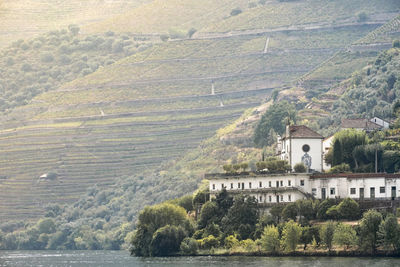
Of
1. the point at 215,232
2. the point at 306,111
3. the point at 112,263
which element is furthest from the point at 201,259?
the point at 306,111

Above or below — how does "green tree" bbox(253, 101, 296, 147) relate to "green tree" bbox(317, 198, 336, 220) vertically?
above

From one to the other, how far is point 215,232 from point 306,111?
66267mm

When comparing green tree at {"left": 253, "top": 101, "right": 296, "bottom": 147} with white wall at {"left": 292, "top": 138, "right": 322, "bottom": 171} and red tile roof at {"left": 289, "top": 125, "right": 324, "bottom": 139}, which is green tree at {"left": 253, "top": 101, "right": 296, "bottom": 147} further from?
white wall at {"left": 292, "top": 138, "right": 322, "bottom": 171}

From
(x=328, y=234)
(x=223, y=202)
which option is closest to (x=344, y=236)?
(x=328, y=234)

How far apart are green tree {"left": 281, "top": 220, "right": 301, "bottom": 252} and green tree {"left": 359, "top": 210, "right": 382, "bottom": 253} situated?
6.79 metres

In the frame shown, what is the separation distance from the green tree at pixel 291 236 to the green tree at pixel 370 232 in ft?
22.3

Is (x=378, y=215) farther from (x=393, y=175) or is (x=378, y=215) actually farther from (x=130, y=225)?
(x=130, y=225)

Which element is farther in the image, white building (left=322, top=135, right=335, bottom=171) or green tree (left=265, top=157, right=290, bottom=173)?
white building (left=322, top=135, right=335, bottom=171)

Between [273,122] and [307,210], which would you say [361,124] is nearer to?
[273,122]

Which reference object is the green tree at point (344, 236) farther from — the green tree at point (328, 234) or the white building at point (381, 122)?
the white building at point (381, 122)

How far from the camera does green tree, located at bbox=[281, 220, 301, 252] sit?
111375 mm

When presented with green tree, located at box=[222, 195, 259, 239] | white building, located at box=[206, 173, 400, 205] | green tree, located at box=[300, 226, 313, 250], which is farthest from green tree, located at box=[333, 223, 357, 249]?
green tree, located at box=[222, 195, 259, 239]

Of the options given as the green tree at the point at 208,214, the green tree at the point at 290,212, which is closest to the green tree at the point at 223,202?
the green tree at the point at 208,214

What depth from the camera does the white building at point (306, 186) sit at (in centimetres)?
11638
